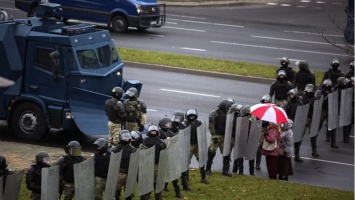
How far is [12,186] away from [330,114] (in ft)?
37.2

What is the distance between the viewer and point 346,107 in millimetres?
23672

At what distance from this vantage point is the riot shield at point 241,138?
19.2m

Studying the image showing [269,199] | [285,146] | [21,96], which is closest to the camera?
[269,199]

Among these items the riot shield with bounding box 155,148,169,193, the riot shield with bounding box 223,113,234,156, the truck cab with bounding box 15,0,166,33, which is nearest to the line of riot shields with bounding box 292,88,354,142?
the riot shield with bounding box 223,113,234,156

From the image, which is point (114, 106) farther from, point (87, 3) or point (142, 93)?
point (87, 3)

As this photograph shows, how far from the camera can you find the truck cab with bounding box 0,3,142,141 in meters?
20.9

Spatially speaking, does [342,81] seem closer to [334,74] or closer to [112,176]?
[334,74]

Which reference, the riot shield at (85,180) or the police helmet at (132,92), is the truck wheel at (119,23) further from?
the riot shield at (85,180)

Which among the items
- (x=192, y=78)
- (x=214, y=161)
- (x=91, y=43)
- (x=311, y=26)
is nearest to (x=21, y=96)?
(x=91, y=43)

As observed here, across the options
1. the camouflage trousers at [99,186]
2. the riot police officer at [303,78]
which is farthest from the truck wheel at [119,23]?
the camouflage trousers at [99,186]

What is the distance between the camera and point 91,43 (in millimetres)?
21484

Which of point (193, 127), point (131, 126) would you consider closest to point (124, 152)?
point (193, 127)

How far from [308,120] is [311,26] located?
20.5m

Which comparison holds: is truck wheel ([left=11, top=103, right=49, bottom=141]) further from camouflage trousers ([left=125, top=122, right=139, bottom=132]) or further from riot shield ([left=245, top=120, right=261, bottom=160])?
riot shield ([left=245, top=120, right=261, bottom=160])
